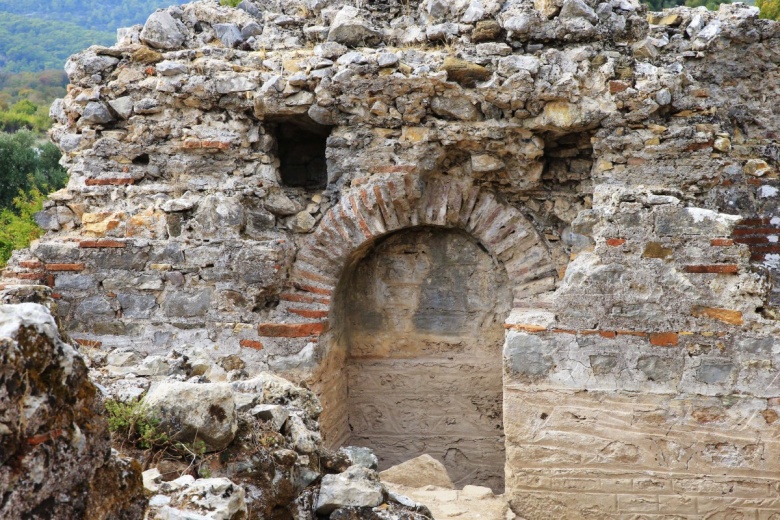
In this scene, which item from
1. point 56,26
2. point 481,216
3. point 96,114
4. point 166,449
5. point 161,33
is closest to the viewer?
point 166,449

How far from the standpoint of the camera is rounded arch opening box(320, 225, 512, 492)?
18.1 ft

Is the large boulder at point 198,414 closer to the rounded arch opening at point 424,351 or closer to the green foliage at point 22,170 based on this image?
the rounded arch opening at point 424,351

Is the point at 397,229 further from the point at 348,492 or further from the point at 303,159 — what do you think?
the point at 348,492

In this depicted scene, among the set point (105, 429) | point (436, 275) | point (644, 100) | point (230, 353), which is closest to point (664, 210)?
point (644, 100)

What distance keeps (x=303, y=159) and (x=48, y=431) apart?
4401 mm

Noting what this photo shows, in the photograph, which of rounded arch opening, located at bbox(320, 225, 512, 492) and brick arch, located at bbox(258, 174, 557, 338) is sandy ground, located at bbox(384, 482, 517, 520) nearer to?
rounded arch opening, located at bbox(320, 225, 512, 492)

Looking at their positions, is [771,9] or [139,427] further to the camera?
[771,9]

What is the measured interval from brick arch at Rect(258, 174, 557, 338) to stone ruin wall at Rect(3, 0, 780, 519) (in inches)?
0.7

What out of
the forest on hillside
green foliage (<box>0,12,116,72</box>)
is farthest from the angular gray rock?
green foliage (<box>0,12,116,72</box>)

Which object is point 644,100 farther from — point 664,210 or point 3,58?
point 3,58

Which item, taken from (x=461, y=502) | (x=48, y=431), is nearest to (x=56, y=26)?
(x=461, y=502)

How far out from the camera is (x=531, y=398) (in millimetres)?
4531

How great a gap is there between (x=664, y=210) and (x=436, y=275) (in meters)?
1.84

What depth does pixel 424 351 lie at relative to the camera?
5656 millimetres
